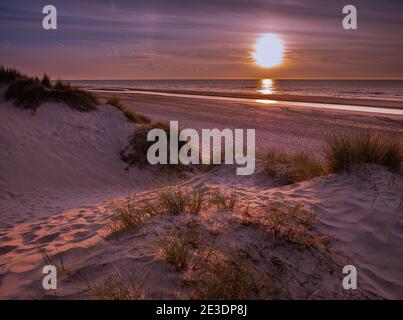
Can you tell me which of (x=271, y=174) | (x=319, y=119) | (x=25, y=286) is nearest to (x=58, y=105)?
(x=271, y=174)

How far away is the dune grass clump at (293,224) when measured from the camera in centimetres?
400

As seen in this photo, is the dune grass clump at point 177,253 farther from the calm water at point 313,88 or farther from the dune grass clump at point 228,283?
the calm water at point 313,88

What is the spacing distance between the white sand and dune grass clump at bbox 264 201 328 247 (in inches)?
4.9

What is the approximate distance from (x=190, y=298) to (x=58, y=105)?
8.68 metres

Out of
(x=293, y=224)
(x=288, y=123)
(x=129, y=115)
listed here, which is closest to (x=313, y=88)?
(x=288, y=123)

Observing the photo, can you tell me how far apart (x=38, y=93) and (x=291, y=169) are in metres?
7.36

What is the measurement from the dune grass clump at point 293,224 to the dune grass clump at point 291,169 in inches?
67.5

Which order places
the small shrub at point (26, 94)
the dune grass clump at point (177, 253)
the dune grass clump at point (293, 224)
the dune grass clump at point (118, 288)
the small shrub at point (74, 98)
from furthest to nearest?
1. the small shrub at point (74, 98)
2. the small shrub at point (26, 94)
3. the dune grass clump at point (293, 224)
4. the dune grass clump at point (177, 253)
5. the dune grass clump at point (118, 288)

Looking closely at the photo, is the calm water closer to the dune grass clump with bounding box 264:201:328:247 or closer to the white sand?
the white sand

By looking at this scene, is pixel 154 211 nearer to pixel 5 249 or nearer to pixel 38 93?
pixel 5 249

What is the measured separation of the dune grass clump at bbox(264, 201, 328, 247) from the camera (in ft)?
13.1

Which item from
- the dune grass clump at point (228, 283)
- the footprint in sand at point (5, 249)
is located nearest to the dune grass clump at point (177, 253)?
the dune grass clump at point (228, 283)

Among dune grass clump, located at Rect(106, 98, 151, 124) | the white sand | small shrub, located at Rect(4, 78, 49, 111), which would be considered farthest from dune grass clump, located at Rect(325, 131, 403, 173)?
small shrub, located at Rect(4, 78, 49, 111)

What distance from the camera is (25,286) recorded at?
3383 millimetres
